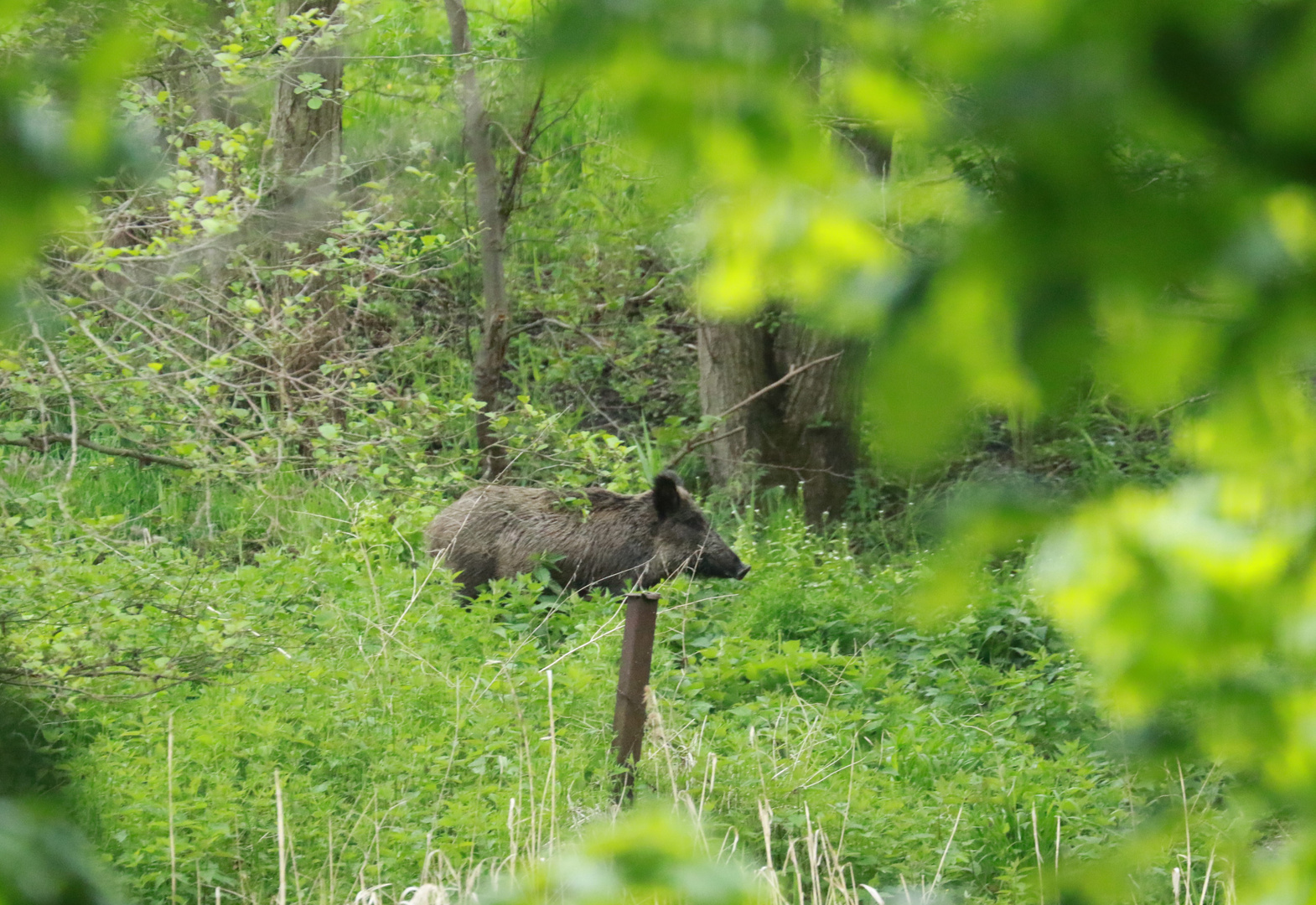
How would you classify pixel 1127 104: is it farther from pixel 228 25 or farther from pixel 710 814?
pixel 228 25

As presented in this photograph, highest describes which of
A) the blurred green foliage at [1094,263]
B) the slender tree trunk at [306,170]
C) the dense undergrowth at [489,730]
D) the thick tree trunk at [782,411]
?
the blurred green foliage at [1094,263]

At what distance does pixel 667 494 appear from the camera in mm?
8938

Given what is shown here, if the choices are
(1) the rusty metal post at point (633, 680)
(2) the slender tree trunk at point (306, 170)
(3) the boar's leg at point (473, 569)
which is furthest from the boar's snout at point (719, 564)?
(1) the rusty metal post at point (633, 680)

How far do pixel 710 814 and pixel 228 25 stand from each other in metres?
3.62

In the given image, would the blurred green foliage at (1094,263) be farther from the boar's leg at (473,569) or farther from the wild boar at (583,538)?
the boar's leg at (473,569)

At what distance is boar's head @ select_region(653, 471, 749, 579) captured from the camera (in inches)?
349

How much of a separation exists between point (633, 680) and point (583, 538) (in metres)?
4.02

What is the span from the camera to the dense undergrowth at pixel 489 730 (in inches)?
161

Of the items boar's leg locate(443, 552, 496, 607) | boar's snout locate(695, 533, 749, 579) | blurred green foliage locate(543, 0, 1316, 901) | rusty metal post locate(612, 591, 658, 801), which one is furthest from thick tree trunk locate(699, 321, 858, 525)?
blurred green foliage locate(543, 0, 1316, 901)

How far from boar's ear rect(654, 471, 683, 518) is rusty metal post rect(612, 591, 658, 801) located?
12.6 ft

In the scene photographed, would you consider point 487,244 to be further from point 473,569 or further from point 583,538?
point 473,569

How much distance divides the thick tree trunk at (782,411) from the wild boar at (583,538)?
225 centimetres

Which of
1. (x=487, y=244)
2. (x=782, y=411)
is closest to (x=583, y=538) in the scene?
(x=487, y=244)

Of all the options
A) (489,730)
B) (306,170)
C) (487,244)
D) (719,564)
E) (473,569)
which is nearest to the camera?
(489,730)
